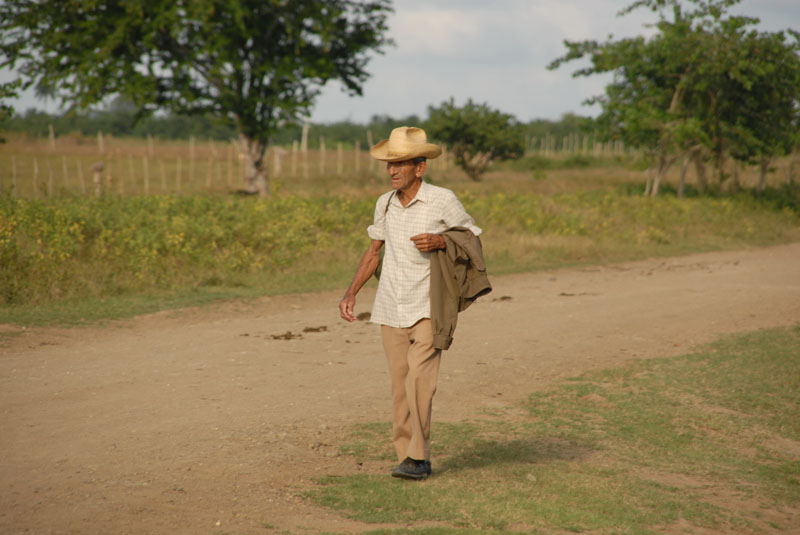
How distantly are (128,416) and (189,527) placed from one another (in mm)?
2314

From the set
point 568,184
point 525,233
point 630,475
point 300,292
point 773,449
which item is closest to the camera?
point 630,475

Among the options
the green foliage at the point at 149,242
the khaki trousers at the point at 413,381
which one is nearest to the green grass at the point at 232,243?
the green foliage at the point at 149,242

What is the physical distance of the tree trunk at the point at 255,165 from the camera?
1190 inches

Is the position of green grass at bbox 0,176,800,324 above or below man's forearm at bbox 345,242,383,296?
below

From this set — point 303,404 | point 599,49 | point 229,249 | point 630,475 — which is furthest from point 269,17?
point 630,475

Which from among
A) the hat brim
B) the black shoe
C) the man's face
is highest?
the hat brim

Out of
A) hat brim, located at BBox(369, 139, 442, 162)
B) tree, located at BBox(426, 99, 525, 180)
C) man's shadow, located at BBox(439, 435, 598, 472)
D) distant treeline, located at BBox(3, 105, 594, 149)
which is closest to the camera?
hat brim, located at BBox(369, 139, 442, 162)

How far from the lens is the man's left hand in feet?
15.5

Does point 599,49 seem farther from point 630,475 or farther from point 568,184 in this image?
point 630,475

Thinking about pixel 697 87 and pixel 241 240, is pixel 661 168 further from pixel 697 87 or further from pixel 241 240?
pixel 241 240

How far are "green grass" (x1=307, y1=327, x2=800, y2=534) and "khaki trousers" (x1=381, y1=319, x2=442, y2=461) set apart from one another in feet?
0.86

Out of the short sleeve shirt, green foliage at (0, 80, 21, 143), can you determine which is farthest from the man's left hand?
green foliage at (0, 80, 21, 143)

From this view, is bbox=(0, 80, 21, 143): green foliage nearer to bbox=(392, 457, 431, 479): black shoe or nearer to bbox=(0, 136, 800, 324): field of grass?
bbox=(0, 136, 800, 324): field of grass

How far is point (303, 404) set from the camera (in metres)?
6.76
